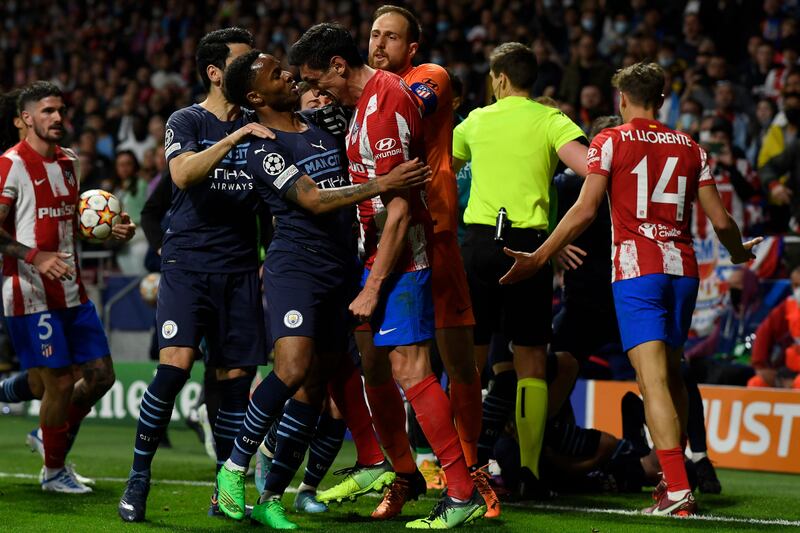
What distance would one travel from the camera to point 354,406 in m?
6.33

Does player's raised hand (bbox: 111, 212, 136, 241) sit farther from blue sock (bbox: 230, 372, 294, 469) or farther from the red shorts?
the red shorts

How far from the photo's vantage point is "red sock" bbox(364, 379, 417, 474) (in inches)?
239

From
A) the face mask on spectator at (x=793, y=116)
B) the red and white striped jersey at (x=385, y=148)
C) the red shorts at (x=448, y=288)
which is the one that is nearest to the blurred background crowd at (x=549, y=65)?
the face mask on spectator at (x=793, y=116)

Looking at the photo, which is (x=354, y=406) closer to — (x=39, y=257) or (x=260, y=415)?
(x=260, y=415)

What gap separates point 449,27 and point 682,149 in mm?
11574

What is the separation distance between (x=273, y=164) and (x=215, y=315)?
3.10ft

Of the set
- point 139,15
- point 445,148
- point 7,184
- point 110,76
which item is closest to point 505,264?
point 445,148

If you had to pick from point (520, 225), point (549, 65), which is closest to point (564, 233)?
point (520, 225)

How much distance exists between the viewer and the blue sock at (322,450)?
6406 millimetres

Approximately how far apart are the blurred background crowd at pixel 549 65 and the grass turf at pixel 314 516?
303cm

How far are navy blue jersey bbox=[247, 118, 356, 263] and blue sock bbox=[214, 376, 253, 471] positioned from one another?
85cm

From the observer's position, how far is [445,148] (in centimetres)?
626

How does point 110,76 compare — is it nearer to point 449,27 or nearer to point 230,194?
point 449,27

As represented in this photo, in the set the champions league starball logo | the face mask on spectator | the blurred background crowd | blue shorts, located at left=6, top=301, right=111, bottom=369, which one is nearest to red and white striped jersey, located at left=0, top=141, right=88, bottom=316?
blue shorts, located at left=6, top=301, right=111, bottom=369
